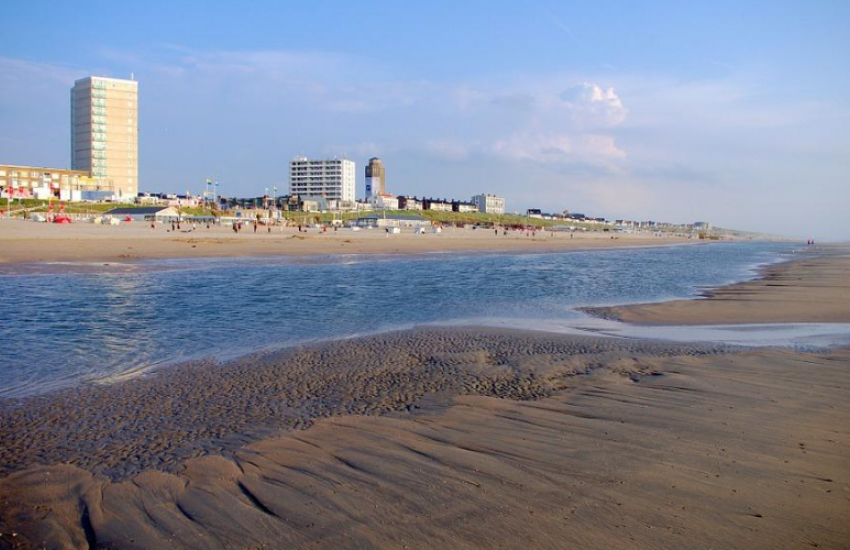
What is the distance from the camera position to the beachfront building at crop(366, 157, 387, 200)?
16662 centimetres

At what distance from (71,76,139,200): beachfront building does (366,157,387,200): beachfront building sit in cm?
6709

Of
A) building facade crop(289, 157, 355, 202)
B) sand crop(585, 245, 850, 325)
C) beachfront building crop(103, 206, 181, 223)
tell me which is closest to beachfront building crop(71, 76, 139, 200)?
beachfront building crop(103, 206, 181, 223)

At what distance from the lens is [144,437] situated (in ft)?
18.5

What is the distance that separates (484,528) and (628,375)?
15.7 ft

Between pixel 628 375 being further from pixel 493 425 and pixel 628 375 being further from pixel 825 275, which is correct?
pixel 825 275

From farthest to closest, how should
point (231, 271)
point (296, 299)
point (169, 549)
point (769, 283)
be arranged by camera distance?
point (231, 271) < point (769, 283) < point (296, 299) < point (169, 549)

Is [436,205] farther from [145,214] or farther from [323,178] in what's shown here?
[145,214]

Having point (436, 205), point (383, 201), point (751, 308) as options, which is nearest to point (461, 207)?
point (436, 205)

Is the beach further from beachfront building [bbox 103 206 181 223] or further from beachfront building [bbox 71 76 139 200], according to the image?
beachfront building [bbox 71 76 139 200]

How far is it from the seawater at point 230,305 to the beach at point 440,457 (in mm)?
1555

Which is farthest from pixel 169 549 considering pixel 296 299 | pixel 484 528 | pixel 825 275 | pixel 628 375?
pixel 825 275

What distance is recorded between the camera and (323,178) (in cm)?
16212

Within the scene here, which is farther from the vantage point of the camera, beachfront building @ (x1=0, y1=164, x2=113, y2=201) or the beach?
beachfront building @ (x1=0, y1=164, x2=113, y2=201)

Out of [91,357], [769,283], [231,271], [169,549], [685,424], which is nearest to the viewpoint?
[169,549]
